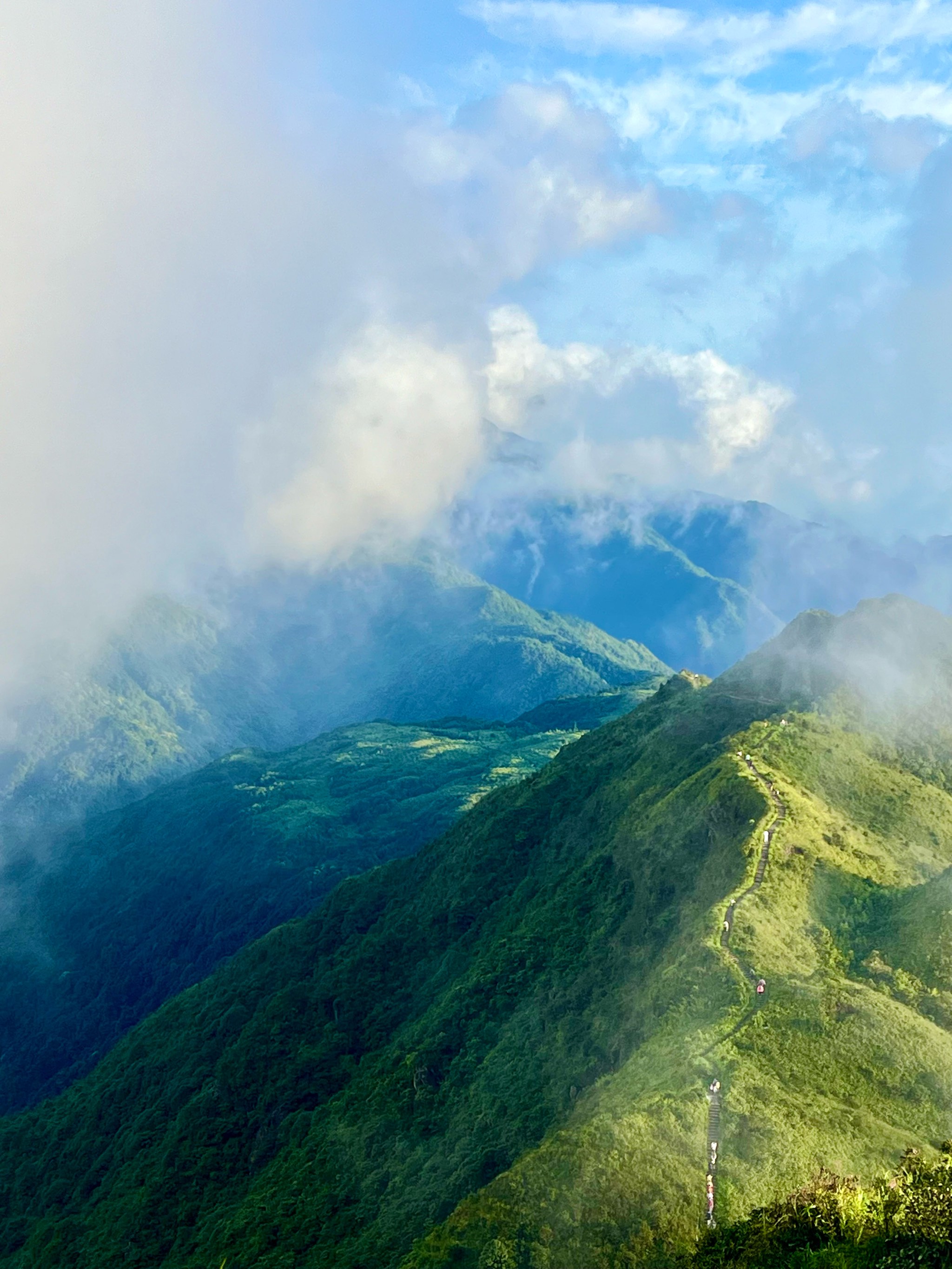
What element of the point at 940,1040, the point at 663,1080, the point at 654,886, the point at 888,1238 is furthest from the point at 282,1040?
the point at 888,1238

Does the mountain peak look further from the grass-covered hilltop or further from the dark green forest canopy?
the dark green forest canopy

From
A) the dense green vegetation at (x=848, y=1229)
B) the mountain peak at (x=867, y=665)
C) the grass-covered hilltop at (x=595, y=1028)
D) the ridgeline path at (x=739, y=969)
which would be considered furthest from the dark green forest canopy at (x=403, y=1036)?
the dense green vegetation at (x=848, y=1229)

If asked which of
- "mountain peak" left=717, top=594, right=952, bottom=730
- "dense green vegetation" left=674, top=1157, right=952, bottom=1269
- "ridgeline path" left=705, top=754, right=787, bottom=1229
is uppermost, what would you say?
"mountain peak" left=717, top=594, right=952, bottom=730

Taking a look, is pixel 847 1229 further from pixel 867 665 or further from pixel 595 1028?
pixel 867 665

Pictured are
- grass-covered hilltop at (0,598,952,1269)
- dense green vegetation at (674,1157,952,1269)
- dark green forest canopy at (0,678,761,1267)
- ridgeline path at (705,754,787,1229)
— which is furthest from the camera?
dark green forest canopy at (0,678,761,1267)

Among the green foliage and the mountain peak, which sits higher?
the mountain peak

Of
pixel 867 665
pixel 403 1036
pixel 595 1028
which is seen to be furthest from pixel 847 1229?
pixel 867 665

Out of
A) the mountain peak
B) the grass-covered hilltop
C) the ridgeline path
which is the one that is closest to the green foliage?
the grass-covered hilltop

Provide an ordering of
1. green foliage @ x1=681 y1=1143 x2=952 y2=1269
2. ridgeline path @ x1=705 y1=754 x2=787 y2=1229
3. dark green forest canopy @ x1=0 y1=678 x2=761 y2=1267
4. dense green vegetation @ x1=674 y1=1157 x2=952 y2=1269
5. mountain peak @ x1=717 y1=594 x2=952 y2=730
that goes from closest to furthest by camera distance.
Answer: dense green vegetation @ x1=674 y1=1157 x2=952 y2=1269
green foliage @ x1=681 y1=1143 x2=952 y2=1269
ridgeline path @ x1=705 y1=754 x2=787 y2=1229
dark green forest canopy @ x1=0 y1=678 x2=761 y2=1267
mountain peak @ x1=717 y1=594 x2=952 y2=730
